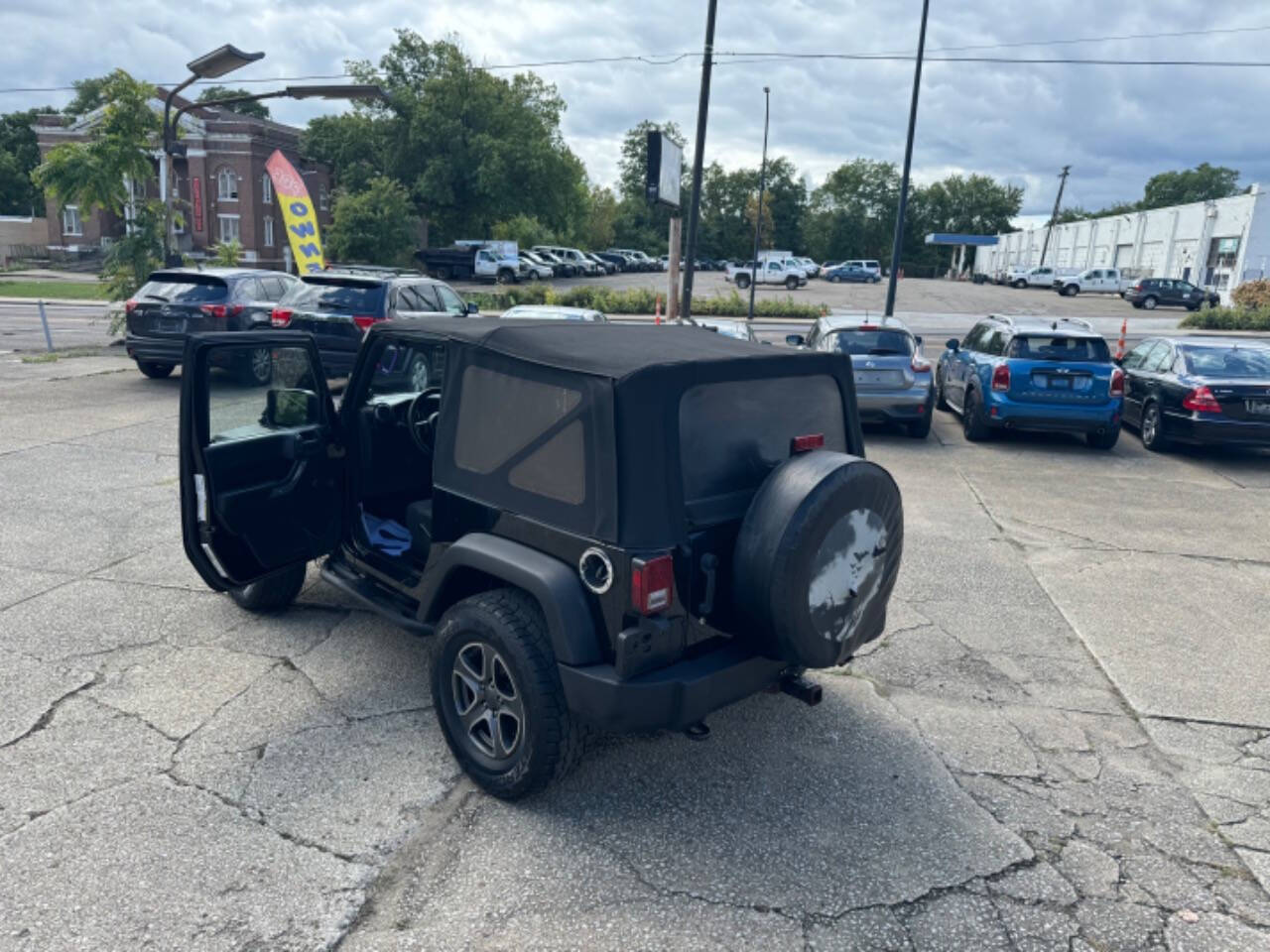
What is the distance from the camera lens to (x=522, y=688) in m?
3.35

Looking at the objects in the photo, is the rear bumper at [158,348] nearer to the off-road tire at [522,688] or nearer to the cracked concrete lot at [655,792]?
the cracked concrete lot at [655,792]

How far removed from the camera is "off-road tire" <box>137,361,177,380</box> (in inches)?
545

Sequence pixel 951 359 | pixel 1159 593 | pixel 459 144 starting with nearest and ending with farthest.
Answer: pixel 1159 593 → pixel 951 359 → pixel 459 144

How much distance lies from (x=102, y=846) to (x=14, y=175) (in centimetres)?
9254

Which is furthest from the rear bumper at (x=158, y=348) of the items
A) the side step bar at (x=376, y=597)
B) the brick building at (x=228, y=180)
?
the brick building at (x=228, y=180)

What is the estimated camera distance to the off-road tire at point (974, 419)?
37.2 feet

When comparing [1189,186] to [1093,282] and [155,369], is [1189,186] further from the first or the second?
[155,369]

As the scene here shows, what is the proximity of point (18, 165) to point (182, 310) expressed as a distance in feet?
273

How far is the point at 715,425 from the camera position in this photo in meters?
3.49

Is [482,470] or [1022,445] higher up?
[482,470]

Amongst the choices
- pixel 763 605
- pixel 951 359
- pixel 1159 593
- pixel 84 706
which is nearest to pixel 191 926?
pixel 84 706

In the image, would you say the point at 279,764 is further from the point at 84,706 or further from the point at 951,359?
the point at 951,359

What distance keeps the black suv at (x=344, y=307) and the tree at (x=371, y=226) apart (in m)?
33.2

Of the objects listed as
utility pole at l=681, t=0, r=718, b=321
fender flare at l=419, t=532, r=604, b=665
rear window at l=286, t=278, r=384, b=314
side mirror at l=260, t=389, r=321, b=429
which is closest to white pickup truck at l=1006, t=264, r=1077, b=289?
utility pole at l=681, t=0, r=718, b=321
